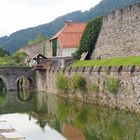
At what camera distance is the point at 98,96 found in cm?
3847

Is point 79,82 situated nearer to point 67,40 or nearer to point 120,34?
point 120,34

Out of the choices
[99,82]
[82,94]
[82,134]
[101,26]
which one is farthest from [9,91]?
[82,134]

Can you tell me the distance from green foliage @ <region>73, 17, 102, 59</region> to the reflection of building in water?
888 inches

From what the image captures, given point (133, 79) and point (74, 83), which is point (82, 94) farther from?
point (133, 79)

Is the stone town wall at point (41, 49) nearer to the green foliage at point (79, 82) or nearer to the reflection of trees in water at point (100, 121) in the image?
the green foliage at point (79, 82)

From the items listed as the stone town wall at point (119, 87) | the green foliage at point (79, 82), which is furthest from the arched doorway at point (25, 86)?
the green foliage at point (79, 82)

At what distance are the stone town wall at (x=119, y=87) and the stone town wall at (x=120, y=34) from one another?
419 centimetres

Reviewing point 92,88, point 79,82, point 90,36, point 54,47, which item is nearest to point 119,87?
point 92,88

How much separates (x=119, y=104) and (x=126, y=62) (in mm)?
4114

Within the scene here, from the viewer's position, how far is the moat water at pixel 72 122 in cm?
2550

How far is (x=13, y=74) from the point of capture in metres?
66.1

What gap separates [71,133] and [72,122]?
4.27m

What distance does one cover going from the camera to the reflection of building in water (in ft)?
83.1

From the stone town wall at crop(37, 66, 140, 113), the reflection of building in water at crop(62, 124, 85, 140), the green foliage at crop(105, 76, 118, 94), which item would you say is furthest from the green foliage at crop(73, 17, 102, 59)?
the reflection of building in water at crop(62, 124, 85, 140)
